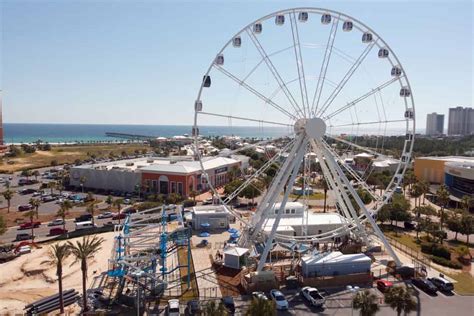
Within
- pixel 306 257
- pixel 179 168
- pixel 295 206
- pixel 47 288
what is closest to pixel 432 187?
pixel 295 206

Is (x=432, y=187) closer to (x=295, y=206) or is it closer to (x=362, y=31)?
(x=295, y=206)

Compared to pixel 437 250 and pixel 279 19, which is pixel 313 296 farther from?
pixel 279 19

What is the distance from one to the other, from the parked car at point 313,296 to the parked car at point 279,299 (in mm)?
1547

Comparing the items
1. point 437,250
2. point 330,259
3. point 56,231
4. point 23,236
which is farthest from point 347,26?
point 23,236

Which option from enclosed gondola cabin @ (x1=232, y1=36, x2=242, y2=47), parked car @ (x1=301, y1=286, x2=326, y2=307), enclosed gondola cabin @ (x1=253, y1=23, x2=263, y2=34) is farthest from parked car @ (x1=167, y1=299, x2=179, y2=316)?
enclosed gondola cabin @ (x1=253, y1=23, x2=263, y2=34)

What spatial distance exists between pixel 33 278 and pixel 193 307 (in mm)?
13358

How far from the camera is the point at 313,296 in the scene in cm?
2480

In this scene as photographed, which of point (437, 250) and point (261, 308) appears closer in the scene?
point (261, 308)

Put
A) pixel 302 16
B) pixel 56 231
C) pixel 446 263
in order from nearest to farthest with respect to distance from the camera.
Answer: pixel 302 16, pixel 446 263, pixel 56 231

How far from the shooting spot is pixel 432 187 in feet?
217

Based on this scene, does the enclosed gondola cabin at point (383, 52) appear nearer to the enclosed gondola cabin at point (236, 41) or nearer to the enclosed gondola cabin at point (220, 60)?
Answer: the enclosed gondola cabin at point (236, 41)

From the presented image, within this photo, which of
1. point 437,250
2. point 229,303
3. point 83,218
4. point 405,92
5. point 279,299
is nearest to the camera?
point 229,303

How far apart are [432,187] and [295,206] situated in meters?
33.7

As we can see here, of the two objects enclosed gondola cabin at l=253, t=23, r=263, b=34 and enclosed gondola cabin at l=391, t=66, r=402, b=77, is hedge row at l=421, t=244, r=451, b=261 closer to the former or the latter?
enclosed gondola cabin at l=391, t=66, r=402, b=77
